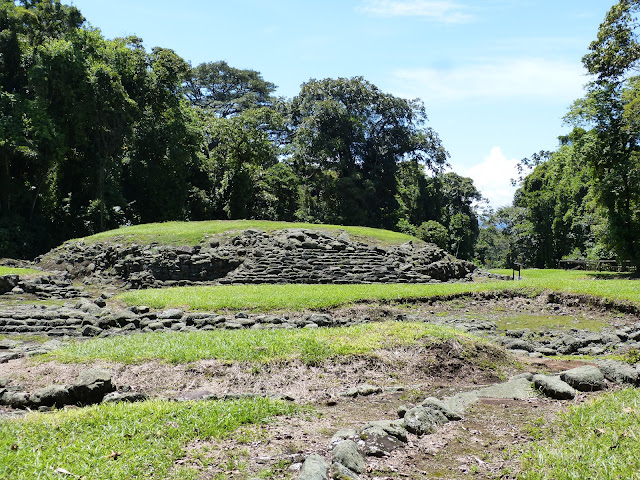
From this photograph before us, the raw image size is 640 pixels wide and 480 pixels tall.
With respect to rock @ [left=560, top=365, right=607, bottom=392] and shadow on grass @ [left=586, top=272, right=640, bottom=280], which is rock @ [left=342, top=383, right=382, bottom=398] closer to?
rock @ [left=560, top=365, right=607, bottom=392]

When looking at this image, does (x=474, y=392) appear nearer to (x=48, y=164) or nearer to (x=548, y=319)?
(x=548, y=319)

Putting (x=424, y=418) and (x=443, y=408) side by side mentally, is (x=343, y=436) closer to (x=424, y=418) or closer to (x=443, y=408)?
(x=424, y=418)

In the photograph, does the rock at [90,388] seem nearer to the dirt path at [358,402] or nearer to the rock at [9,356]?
the dirt path at [358,402]

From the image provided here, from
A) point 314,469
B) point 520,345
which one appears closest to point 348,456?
point 314,469

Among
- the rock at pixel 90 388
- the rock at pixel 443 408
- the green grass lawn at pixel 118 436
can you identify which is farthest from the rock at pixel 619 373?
the rock at pixel 90 388

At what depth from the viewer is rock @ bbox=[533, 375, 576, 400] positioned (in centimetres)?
625

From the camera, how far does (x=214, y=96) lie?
5484cm

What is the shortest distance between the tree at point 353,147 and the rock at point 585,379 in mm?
32675

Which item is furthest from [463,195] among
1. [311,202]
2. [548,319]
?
[548,319]

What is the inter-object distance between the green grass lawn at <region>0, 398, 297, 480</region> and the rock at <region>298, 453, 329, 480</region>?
92 centimetres

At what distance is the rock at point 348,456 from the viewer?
14.1 feet

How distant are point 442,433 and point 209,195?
33.6m

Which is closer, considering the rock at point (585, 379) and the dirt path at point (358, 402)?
the dirt path at point (358, 402)

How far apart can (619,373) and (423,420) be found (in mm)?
3431
